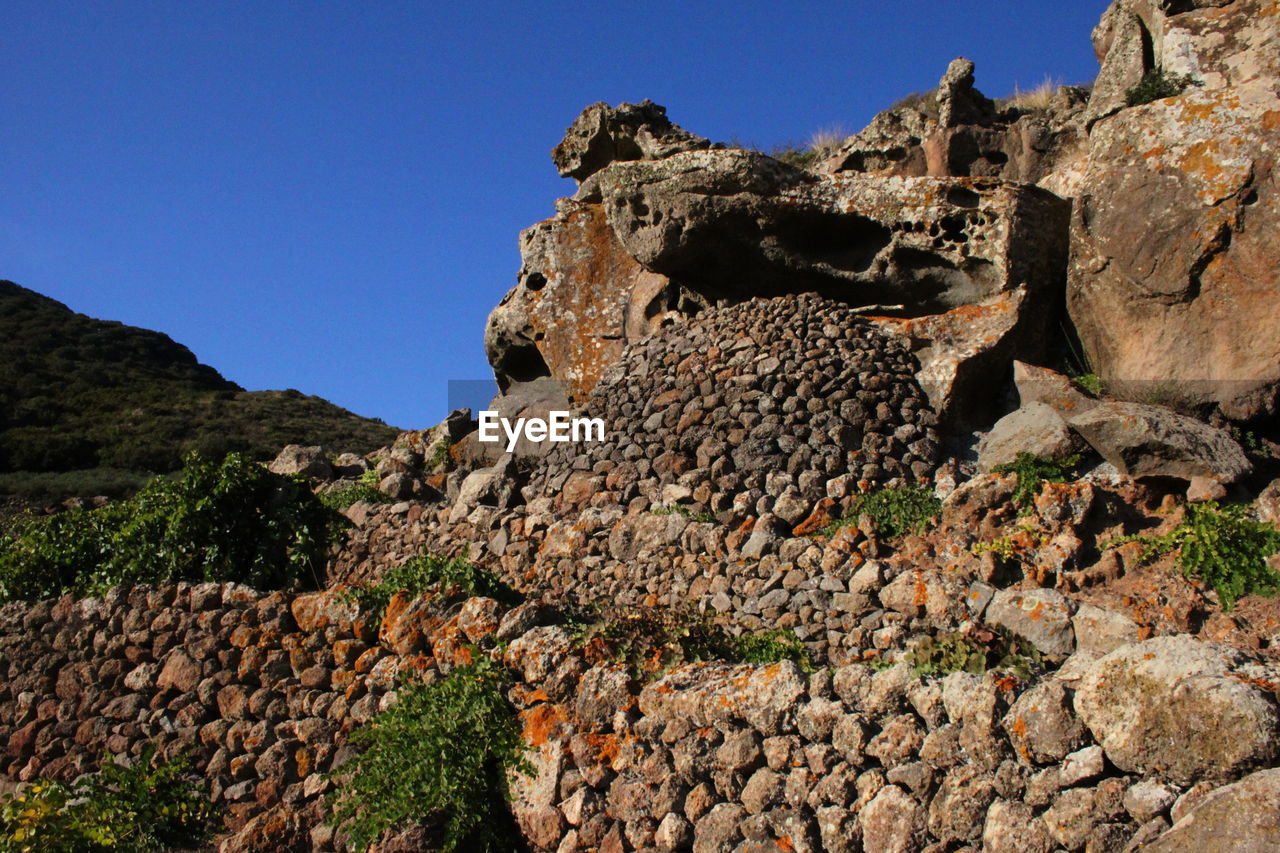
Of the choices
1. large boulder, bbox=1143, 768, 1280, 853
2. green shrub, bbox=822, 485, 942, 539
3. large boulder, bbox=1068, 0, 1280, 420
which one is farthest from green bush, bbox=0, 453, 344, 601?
large boulder, bbox=1068, 0, 1280, 420

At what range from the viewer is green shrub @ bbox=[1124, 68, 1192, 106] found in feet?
35.8

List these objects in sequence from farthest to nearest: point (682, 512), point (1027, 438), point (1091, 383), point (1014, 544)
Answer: point (1091, 383)
point (682, 512)
point (1027, 438)
point (1014, 544)

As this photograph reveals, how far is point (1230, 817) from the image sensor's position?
9.74 feet

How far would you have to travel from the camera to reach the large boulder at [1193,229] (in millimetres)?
9398

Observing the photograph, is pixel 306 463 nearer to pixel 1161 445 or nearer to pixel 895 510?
pixel 895 510

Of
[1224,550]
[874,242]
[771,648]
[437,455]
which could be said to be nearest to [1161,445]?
[1224,550]

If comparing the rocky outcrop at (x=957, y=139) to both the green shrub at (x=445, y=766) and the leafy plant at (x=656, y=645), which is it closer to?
the leafy plant at (x=656, y=645)

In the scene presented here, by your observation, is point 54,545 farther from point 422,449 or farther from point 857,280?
point 857,280

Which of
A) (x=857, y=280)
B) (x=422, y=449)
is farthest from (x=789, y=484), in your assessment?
(x=422, y=449)

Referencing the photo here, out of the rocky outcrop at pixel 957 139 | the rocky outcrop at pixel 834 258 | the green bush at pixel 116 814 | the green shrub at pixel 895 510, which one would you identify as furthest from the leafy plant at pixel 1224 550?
the rocky outcrop at pixel 957 139

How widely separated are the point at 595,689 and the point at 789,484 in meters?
4.75

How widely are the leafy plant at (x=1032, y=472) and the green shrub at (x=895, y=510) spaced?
64 cm

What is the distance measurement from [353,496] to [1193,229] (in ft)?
30.7

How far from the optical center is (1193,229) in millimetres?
9719
